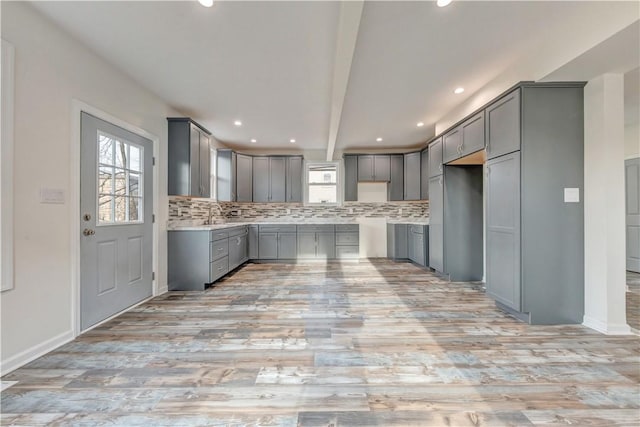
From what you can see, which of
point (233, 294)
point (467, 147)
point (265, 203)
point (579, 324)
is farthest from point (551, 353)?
point (265, 203)

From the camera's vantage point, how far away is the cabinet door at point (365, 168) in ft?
20.1

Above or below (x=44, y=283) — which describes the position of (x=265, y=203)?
above

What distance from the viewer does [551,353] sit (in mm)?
2012

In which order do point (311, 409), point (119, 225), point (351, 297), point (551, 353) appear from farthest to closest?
point (351, 297) → point (119, 225) → point (551, 353) → point (311, 409)

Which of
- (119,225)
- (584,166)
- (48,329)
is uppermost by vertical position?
(584,166)

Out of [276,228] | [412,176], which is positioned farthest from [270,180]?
[412,176]

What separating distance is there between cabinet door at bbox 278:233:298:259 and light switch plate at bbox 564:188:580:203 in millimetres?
4391

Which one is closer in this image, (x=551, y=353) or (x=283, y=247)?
(x=551, y=353)

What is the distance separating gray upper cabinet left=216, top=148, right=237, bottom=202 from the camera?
5621 millimetres

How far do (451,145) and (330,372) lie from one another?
335cm

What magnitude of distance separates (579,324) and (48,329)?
4546 millimetres

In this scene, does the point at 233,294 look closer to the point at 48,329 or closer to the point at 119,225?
the point at 119,225

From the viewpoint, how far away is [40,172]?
202cm

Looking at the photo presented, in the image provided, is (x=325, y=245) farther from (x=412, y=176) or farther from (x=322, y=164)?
(x=412, y=176)
